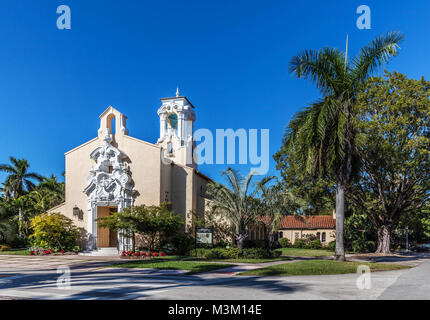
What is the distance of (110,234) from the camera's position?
92.6 feet

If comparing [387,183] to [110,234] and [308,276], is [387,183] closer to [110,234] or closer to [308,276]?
[308,276]

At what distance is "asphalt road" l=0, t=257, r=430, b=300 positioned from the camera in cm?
942

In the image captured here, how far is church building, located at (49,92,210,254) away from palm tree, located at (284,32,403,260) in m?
9.47

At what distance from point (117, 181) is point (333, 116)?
1505 cm

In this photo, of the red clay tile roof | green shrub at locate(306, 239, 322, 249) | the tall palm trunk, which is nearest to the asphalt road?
the tall palm trunk

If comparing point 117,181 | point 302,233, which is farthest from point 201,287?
point 302,233

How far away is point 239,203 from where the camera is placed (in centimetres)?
2248

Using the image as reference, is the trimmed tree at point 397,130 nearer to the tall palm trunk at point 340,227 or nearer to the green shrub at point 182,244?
the tall palm trunk at point 340,227

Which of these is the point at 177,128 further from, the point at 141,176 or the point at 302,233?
the point at 302,233

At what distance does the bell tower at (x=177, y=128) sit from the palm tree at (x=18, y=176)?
18.4 metres

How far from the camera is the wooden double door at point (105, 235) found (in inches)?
1064
